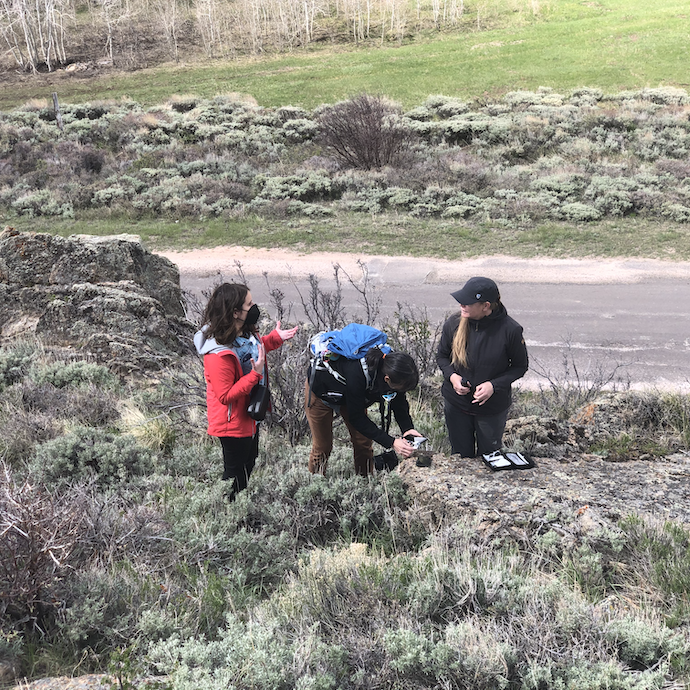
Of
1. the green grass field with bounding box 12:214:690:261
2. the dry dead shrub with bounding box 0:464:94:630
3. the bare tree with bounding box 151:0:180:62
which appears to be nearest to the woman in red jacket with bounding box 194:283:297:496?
the dry dead shrub with bounding box 0:464:94:630

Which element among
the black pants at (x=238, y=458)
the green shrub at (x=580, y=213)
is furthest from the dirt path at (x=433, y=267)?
the black pants at (x=238, y=458)

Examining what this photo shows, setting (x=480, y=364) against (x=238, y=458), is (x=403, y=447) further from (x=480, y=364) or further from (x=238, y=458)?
(x=238, y=458)

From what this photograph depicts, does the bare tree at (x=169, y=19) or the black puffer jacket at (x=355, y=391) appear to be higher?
the bare tree at (x=169, y=19)

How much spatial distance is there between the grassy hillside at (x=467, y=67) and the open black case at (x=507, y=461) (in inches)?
1174

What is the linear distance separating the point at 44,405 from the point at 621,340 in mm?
7919

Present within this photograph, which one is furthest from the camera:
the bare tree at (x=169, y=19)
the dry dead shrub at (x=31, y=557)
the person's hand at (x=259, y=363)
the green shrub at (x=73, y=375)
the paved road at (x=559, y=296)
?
the bare tree at (x=169, y=19)

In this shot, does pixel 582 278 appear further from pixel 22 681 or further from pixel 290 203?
pixel 22 681

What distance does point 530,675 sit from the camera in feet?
6.43

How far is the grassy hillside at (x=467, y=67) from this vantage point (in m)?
32.2

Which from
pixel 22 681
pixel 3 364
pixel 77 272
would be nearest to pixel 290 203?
pixel 77 272

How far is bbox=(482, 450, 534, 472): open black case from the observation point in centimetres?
356

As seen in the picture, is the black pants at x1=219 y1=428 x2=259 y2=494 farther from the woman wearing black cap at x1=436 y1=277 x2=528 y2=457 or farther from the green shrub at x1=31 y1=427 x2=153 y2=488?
the woman wearing black cap at x1=436 y1=277 x2=528 y2=457

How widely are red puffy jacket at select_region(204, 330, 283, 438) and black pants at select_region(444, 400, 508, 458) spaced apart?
145cm

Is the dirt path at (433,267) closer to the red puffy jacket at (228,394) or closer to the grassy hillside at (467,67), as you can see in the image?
the red puffy jacket at (228,394)
